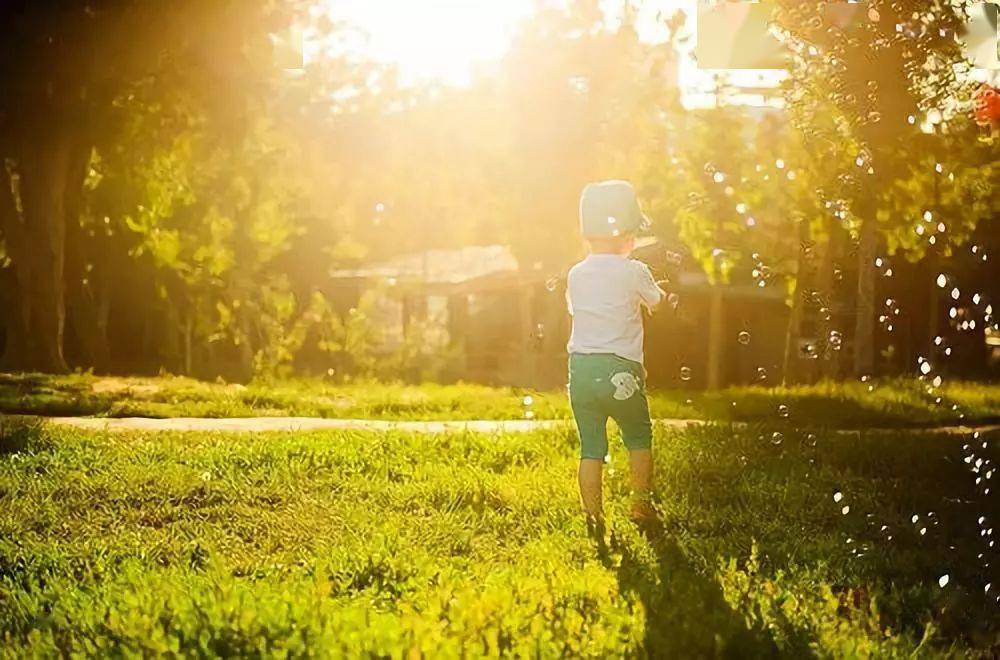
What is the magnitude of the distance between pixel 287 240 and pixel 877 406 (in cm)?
3443

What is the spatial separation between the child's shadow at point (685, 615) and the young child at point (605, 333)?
749 mm

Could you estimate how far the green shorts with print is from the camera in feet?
23.5

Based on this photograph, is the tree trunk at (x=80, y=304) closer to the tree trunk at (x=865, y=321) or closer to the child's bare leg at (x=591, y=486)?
the tree trunk at (x=865, y=321)

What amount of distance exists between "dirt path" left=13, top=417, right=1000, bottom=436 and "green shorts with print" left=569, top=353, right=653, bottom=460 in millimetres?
4382

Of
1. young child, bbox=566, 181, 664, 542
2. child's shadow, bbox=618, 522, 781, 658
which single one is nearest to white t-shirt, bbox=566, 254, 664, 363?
young child, bbox=566, 181, 664, 542

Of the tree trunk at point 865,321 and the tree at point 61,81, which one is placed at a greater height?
the tree at point 61,81

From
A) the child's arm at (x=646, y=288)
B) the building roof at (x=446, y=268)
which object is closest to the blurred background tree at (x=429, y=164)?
the building roof at (x=446, y=268)

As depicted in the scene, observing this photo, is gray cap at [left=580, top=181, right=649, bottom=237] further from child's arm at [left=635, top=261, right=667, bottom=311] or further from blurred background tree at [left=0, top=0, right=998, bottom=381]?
blurred background tree at [left=0, top=0, right=998, bottom=381]

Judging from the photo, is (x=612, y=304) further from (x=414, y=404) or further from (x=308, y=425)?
(x=414, y=404)

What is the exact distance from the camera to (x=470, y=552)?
694 centimetres

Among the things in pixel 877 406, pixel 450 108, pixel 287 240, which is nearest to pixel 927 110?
pixel 877 406

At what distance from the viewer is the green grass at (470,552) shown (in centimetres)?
512

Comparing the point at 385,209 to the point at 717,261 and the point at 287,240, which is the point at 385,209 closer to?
the point at 287,240

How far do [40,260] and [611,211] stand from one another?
61.7 ft
